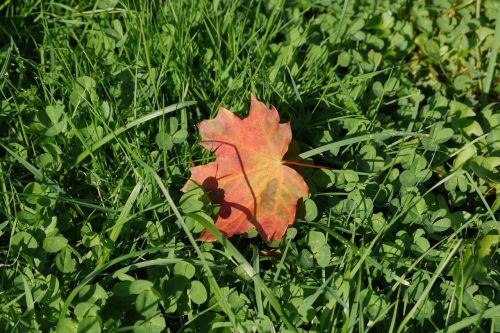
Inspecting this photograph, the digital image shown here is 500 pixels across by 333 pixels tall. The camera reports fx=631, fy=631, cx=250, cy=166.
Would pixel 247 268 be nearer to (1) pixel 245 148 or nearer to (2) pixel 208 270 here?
(2) pixel 208 270

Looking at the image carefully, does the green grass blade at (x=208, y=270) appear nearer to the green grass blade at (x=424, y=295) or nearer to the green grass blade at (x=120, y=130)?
the green grass blade at (x=120, y=130)

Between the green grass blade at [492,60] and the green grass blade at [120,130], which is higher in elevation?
the green grass blade at [492,60]

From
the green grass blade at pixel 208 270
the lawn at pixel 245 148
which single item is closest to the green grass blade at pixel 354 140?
the lawn at pixel 245 148

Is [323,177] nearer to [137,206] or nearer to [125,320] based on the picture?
[137,206]

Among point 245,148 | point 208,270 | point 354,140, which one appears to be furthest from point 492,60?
point 208,270

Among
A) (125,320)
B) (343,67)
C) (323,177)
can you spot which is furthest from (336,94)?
(125,320)

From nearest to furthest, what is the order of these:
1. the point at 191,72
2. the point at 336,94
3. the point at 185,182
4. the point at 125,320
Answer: the point at 125,320 → the point at 185,182 → the point at 191,72 → the point at 336,94

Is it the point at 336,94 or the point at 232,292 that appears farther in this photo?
the point at 336,94
